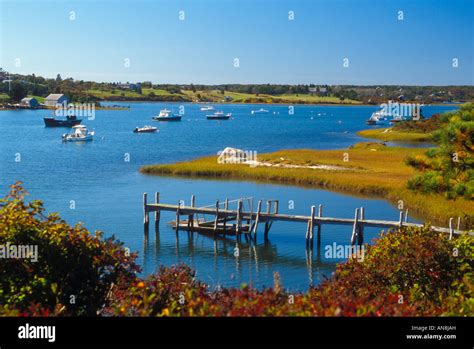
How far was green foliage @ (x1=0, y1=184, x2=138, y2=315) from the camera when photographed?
12.2m

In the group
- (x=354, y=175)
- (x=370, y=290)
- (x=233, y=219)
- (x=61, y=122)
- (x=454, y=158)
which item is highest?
(x=61, y=122)

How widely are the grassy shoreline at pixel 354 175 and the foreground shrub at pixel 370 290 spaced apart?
26411 mm


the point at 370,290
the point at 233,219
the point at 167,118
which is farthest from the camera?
the point at 167,118

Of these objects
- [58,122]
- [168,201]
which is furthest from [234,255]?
[58,122]

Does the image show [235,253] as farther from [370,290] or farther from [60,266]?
[60,266]

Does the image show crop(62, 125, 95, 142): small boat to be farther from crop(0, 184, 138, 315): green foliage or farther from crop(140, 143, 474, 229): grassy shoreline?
crop(0, 184, 138, 315): green foliage

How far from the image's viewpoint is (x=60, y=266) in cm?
1292

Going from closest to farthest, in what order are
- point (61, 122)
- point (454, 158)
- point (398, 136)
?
point (454, 158), point (398, 136), point (61, 122)

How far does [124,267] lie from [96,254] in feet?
2.47

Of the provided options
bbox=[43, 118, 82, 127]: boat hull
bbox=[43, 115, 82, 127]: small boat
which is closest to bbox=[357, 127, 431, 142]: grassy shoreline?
bbox=[43, 115, 82, 127]: small boat

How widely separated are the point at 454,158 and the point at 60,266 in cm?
2855

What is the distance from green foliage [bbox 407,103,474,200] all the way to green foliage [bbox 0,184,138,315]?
85.0 ft

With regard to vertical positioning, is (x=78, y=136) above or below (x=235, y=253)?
above

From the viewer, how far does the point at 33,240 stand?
42.5 feet
